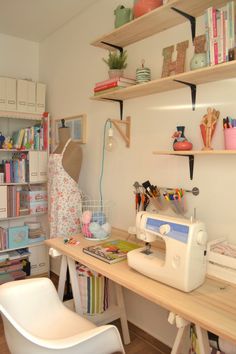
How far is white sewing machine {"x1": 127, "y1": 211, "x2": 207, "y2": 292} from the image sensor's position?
1.36m

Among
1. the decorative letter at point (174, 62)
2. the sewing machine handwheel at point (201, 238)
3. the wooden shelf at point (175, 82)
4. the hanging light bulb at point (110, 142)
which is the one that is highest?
the decorative letter at point (174, 62)

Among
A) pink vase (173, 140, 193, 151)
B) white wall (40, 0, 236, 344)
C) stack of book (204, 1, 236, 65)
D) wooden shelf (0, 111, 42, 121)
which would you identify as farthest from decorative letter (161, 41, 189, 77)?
wooden shelf (0, 111, 42, 121)

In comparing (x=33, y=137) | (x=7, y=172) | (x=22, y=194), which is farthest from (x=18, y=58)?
(x=22, y=194)

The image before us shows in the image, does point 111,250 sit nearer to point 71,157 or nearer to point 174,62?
point 71,157

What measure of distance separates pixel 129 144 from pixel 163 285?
1149 mm

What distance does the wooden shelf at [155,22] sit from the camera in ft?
5.32

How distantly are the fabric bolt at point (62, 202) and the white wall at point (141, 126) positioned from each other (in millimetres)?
261

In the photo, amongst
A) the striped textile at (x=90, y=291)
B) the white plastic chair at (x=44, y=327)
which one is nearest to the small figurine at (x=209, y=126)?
the white plastic chair at (x=44, y=327)

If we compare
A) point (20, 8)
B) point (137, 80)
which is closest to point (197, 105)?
point (137, 80)

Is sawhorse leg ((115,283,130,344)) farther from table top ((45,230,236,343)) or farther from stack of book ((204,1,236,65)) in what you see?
stack of book ((204,1,236,65))

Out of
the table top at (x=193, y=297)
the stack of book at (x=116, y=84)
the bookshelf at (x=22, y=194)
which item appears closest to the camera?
the table top at (x=193, y=297)

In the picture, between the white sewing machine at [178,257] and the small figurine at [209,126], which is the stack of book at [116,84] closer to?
the small figurine at [209,126]

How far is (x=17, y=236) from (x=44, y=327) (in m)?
1.69

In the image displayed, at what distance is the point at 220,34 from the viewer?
1444 millimetres
